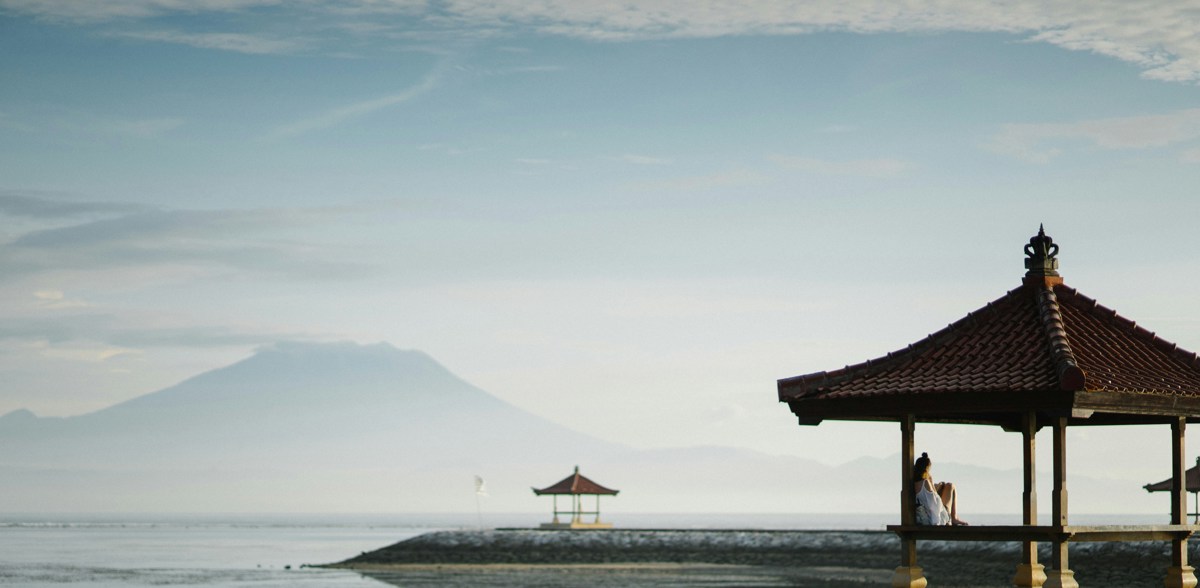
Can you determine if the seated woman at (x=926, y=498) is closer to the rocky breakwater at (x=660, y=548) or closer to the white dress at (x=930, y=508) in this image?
the white dress at (x=930, y=508)

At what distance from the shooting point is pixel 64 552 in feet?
290

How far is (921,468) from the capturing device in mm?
17516

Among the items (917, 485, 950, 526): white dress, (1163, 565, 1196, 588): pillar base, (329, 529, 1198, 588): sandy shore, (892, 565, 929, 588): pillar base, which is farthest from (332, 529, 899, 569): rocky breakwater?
(917, 485, 950, 526): white dress

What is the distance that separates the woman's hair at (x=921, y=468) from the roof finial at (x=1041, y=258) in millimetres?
2840

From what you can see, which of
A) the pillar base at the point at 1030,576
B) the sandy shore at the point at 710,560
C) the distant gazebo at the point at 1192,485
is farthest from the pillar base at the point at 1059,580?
the distant gazebo at the point at 1192,485

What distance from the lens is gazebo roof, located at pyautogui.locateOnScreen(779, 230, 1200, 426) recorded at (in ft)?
54.4

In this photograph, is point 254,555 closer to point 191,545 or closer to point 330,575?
point 191,545

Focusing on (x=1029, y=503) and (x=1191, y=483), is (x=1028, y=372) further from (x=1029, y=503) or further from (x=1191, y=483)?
(x=1191, y=483)

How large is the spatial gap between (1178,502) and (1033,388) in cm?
309

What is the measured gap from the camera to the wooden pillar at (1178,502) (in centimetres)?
1783

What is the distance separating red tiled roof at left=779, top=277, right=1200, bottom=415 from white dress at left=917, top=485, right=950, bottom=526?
1238mm

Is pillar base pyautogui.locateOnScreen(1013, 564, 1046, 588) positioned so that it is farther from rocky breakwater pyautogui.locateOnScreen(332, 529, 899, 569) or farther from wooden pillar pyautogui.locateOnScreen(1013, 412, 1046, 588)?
rocky breakwater pyautogui.locateOnScreen(332, 529, 899, 569)

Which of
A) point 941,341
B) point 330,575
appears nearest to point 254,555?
point 330,575

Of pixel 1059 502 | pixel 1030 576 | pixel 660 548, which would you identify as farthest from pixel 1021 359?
pixel 660 548
